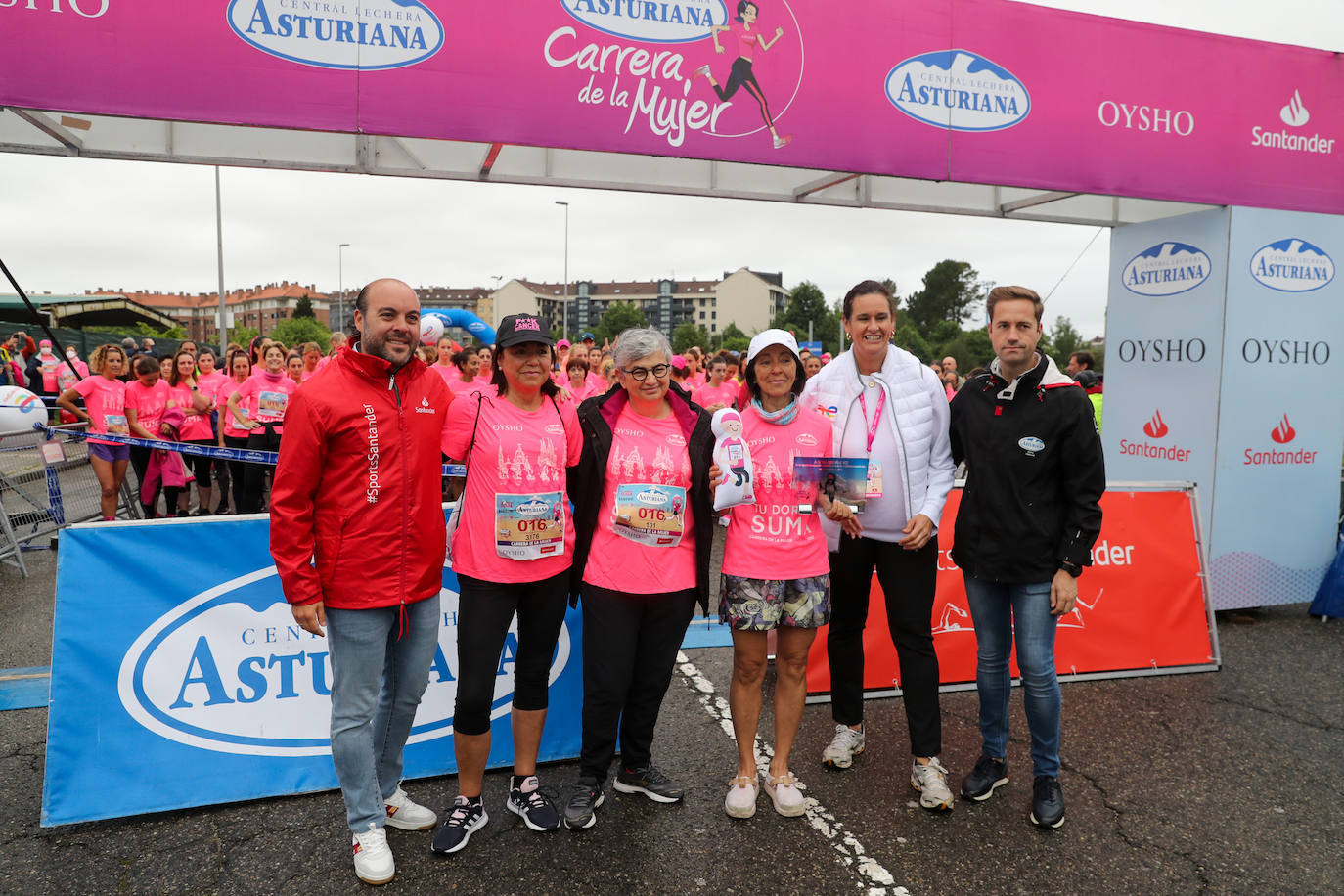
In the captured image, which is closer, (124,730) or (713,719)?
(124,730)

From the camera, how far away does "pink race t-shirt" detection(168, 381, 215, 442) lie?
8.87 m

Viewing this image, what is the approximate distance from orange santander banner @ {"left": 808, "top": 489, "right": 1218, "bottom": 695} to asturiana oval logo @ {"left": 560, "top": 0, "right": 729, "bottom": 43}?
327cm

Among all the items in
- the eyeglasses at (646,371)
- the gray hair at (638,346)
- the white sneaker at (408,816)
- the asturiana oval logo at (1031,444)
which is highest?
the gray hair at (638,346)

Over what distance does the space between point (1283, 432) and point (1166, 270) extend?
4.98 ft

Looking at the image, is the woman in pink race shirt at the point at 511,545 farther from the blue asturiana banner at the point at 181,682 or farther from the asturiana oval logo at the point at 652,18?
the asturiana oval logo at the point at 652,18

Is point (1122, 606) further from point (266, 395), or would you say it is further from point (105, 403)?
point (105, 403)

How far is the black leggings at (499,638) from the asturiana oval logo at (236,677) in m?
0.33

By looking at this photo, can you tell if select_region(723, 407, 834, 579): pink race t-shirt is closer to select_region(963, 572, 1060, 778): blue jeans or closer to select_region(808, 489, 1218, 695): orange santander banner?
select_region(963, 572, 1060, 778): blue jeans

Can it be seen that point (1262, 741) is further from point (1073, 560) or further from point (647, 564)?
point (647, 564)

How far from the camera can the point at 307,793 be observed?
3506 mm

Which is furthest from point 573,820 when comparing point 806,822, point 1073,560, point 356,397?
point 1073,560

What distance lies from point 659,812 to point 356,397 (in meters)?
2.11

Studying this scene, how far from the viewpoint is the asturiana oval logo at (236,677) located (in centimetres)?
335

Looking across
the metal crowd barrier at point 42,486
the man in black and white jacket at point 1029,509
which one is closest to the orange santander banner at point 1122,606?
the man in black and white jacket at point 1029,509
